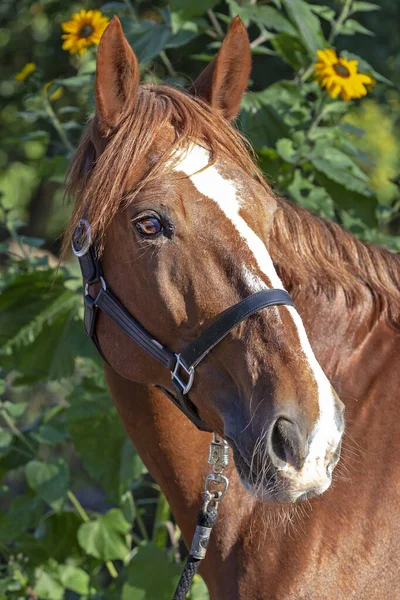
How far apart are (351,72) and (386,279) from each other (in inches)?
47.7

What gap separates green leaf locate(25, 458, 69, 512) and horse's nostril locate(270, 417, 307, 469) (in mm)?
1762

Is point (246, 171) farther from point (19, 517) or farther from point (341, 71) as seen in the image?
point (19, 517)

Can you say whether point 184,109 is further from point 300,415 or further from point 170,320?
point 300,415

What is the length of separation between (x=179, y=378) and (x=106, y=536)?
1.66 meters

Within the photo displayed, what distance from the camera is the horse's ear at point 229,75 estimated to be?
2100 millimetres

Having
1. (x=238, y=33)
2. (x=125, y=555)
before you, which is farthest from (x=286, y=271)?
(x=125, y=555)

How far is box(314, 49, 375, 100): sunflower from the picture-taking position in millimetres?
2963

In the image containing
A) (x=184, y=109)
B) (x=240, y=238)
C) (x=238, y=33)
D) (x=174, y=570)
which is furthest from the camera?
(x=174, y=570)

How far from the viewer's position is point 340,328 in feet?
7.00

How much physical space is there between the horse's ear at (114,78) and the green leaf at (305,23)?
1.35 m

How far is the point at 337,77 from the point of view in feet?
9.75

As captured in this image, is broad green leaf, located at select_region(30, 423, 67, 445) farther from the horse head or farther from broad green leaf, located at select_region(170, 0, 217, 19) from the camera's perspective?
broad green leaf, located at select_region(170, 0, 217, 19)

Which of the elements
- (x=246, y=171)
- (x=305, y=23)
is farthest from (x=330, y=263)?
(x=305, y=23)

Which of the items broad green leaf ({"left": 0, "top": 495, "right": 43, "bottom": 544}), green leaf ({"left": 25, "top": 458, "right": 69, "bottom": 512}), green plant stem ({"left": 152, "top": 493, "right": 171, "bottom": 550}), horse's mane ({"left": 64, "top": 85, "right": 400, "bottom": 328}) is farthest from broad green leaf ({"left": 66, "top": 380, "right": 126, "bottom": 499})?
horse's mane ({"left": 64, "top": 85, "right": 400, "bottom": 328})
